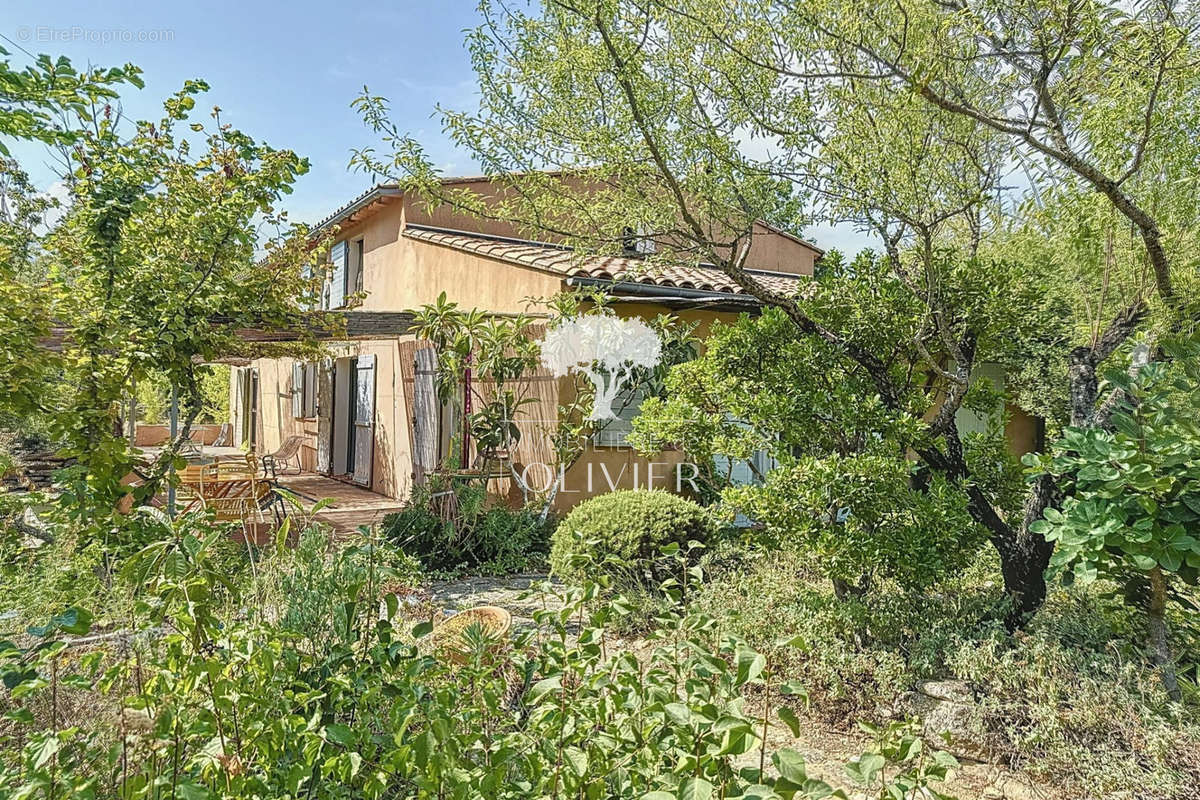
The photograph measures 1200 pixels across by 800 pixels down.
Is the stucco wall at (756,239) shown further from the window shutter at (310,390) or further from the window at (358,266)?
the window shutter at (310,390)

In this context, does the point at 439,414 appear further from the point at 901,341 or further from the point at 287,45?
the point at 901,341

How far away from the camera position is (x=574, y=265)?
27.6 ft

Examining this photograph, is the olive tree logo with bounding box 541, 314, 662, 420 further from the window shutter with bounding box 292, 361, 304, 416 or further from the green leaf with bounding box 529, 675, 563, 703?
the window shutter with bounding box 292, 361, 304, 416

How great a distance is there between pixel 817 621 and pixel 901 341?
2.21m

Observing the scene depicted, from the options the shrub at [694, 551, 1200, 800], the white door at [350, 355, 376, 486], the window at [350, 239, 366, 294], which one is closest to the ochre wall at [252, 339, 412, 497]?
the white door at [350, 355, 376, 486]

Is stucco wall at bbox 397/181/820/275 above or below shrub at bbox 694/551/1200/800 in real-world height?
above

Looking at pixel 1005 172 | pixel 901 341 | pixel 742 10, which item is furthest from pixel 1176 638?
pixel 742 10

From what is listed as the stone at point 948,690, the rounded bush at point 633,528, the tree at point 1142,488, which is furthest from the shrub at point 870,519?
the rounded bush at point 633,528

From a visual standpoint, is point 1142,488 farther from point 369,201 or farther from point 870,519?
point 369,201

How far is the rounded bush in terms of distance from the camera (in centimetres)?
629

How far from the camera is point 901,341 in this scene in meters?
5.29

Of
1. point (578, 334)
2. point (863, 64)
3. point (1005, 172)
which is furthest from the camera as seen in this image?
point (578, 334)

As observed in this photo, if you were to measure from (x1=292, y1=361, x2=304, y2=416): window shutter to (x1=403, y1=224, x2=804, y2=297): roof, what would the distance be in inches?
232

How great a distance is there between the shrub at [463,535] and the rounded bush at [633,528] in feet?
4.67
